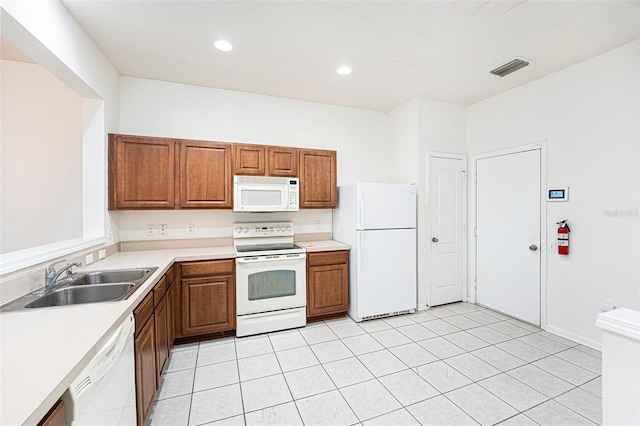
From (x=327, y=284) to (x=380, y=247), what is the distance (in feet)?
2.59

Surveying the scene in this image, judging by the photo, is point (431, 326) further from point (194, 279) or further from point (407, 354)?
point (194, 279)

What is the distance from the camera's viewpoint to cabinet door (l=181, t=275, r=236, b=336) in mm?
2795

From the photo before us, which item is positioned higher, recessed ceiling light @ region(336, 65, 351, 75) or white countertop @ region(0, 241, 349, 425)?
recessed ceiling light @ region(336, 65, 351, 75)

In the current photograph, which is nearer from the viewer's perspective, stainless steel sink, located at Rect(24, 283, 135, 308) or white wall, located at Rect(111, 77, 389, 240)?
stainless steel sink, located at Rect(24, 283, 135, 308)

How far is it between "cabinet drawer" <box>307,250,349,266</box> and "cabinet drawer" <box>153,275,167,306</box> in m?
1.50

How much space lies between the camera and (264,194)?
3.28 m

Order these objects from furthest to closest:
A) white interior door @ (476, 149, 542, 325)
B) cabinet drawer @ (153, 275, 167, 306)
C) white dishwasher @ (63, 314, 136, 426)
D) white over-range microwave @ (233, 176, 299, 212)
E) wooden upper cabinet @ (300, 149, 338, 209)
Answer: wooden upper cabinet @ (300, 149, 338, 209)
white interior door @ (476, 149, 542, 325)
white over-range microwave @ (233, 176, 299, 212)
cabinet drawer @ (153, 275, 167, 306)
white dishwasher @ (63, 314, 136, 426)

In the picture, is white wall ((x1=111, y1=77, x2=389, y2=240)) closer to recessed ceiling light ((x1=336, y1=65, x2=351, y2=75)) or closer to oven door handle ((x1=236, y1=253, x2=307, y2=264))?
oven door handle ((x1=236, y1=253, x2=307, y2=264))

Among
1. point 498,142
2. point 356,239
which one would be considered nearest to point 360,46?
point 356,239

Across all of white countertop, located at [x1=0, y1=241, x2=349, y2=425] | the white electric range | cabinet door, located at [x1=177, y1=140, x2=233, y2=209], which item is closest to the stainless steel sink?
white countertop, located at [x1=0, y1=241, x2=349, y2=425]

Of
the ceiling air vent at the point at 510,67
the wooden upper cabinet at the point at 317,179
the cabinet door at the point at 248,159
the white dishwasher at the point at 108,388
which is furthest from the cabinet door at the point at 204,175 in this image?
the ceiling air vent at the point at 510,67

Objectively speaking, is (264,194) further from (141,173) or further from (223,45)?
(223,45)

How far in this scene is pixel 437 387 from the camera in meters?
2.20

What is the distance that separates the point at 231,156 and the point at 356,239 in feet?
5.72
